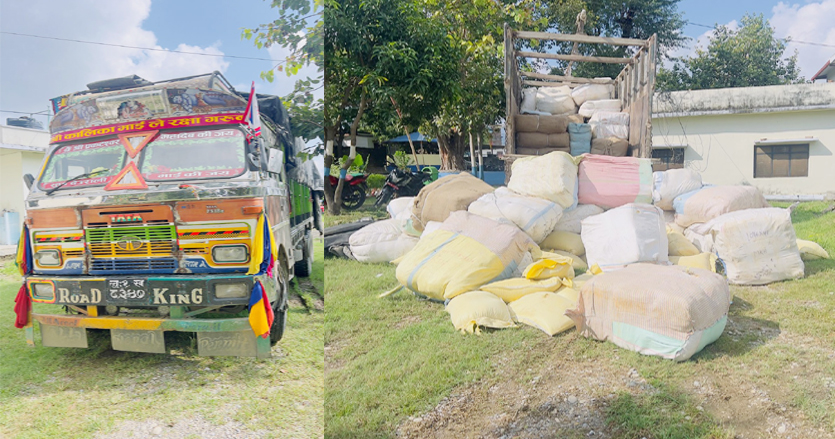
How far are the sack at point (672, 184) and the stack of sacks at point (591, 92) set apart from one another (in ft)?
4.16

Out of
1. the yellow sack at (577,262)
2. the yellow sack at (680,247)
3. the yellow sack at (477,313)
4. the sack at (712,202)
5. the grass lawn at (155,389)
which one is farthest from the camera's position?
the yellow sack at (577,262)

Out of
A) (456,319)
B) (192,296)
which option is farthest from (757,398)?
(192,296)

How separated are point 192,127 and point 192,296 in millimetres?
642

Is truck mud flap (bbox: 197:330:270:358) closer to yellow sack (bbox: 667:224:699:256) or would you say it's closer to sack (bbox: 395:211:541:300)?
sack (bbox: 395:211:541:300)

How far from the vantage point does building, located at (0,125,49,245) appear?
→ 5.63 ft

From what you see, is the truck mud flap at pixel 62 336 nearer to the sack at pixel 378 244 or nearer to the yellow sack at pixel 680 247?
the sack at pixel 378 244

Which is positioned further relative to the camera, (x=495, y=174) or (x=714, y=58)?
(x=495, y=174)

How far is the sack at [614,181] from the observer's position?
9.37ft

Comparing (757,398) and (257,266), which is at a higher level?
(257,266)

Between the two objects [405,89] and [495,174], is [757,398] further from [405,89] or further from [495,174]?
[495,174]

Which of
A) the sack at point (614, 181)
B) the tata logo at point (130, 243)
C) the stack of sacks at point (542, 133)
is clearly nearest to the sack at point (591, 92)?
the stack of sacks at point (542, 133)

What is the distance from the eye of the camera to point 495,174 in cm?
816

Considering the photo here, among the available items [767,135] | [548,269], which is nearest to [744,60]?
[767,135]

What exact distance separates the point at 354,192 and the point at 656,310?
9.03ft
